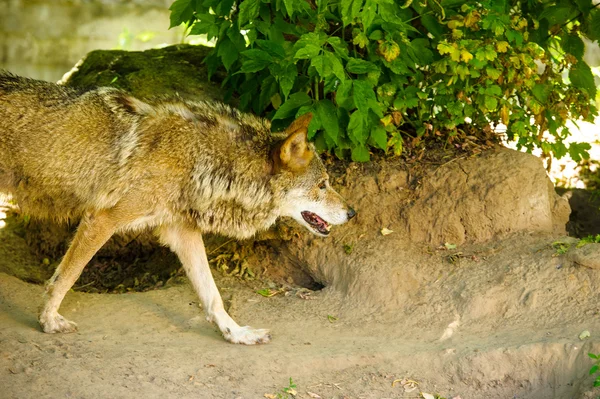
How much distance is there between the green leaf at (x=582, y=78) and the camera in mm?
6613

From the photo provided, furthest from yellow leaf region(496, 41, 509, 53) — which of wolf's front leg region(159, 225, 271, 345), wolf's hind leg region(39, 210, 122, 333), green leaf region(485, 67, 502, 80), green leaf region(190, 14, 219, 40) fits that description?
wolf's hind leg region(39, 210, 122, 333)

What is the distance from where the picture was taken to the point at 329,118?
6199 millimetres

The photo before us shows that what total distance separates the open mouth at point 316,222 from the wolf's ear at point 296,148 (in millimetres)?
423

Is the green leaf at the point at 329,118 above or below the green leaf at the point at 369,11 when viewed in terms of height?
below

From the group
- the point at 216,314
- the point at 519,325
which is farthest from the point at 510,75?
the point at 216,314

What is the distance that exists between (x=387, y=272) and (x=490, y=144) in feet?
5.10

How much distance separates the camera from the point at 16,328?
5.70m

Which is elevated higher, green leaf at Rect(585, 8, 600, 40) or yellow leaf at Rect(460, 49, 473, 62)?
green leaf at Rect(585, 8, 600, 40)

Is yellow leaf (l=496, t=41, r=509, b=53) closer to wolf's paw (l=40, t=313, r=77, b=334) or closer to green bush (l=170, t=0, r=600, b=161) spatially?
green bush (l=170, t=0, r=600, b=161)

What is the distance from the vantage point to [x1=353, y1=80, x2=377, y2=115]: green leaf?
590cm

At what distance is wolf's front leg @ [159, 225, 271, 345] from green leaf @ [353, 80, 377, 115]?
5.13 feet

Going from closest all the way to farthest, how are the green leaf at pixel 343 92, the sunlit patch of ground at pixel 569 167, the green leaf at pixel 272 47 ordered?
the green leaf at pixel 343 92
the green leaf at pixel 272 47
the sunlit patch of ground at pixel 569 167

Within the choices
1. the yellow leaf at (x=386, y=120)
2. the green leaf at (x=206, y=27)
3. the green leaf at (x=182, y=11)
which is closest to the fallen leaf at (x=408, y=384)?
the yellow leaf at (x=386, y=120)

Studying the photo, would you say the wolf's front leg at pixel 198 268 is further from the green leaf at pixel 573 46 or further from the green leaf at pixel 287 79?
the green leaf at pixel 573 46
